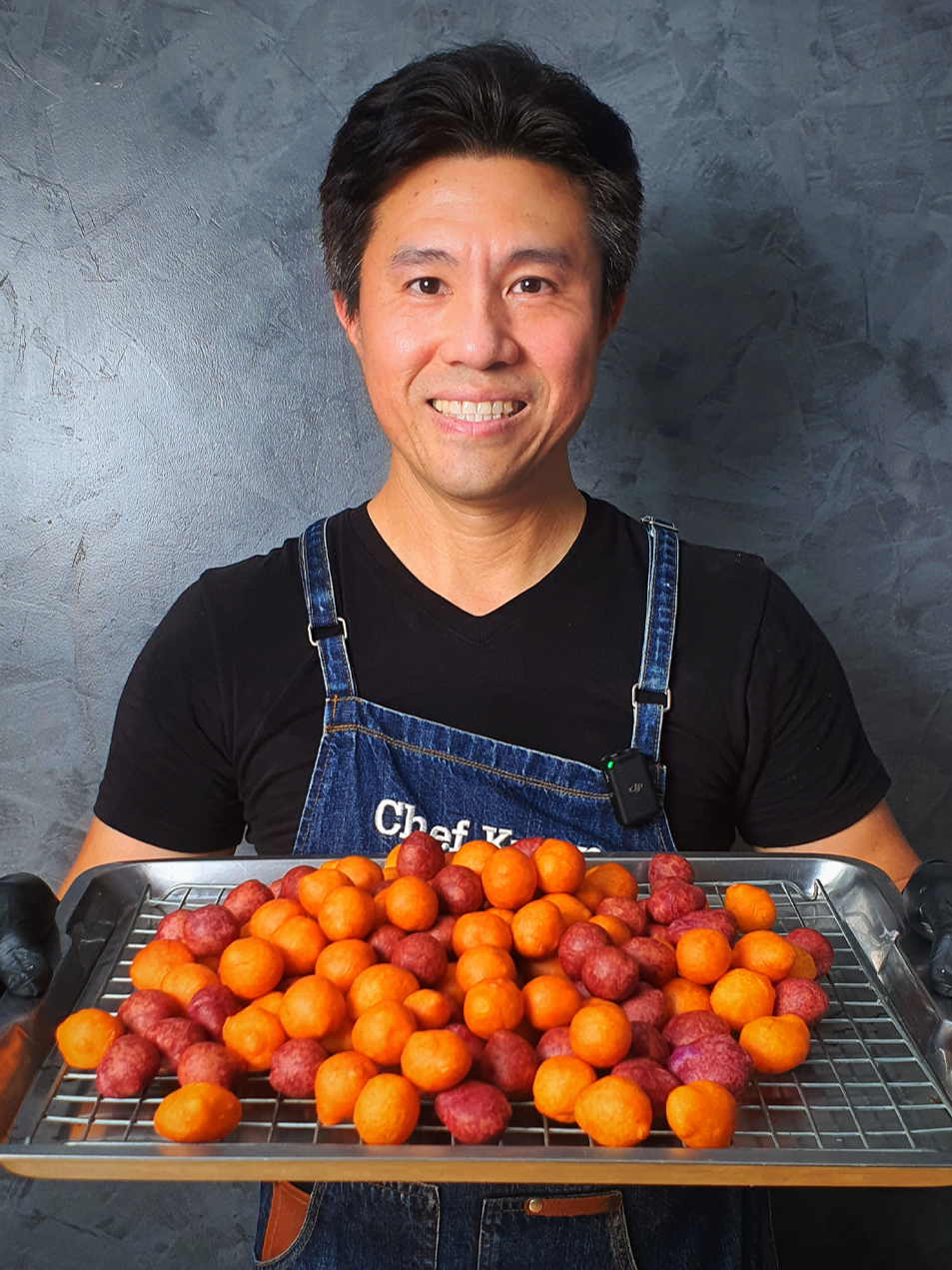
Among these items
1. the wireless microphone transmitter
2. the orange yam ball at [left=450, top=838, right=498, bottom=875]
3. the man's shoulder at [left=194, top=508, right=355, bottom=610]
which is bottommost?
the orange yam ball at [left=450, top=838, right=498, bottom=875]

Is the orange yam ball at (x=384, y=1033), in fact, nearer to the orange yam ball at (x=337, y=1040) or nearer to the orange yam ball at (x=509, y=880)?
the orange yam ball at (x=337, y=1040)

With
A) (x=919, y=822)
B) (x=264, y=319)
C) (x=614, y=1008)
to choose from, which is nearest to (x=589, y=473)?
(x=264, y=319)

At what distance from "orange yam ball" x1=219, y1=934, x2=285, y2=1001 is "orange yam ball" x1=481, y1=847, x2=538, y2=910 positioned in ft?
0.61

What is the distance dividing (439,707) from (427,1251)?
57cm

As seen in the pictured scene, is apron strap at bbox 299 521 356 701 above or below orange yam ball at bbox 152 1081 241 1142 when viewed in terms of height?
above

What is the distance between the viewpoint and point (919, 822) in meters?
1.90

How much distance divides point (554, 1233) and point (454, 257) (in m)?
0.98

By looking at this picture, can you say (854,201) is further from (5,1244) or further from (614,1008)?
(5,1244)

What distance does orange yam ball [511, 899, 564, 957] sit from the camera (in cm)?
87

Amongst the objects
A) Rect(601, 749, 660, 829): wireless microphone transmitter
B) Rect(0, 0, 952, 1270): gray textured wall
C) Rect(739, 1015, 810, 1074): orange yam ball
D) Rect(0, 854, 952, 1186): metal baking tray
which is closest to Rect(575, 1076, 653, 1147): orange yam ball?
Rect(0, 854, 952, 1186): metal baking tray

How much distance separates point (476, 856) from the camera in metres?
0.98

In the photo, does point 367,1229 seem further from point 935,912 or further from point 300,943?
point 935,912

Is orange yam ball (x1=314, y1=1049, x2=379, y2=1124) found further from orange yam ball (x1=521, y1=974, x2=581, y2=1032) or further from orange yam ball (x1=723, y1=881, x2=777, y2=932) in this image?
orange yam ball (x1=723, y1=881, x2=777, y2=932)

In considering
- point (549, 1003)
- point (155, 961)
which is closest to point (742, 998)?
point (549, 1003)
